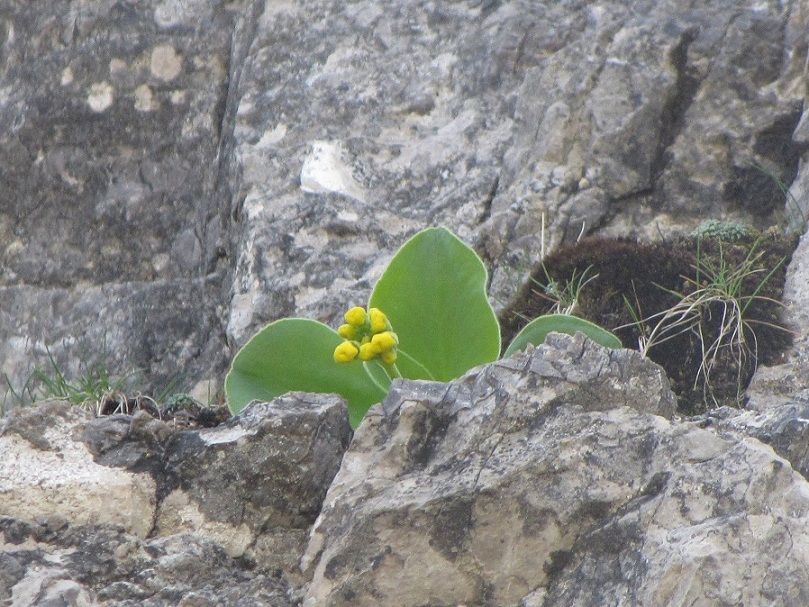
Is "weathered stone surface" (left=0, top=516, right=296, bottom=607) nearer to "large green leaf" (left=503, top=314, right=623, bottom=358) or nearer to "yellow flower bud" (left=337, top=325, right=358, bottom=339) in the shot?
"yellow flower bud" (left=337, top=325, right=358, bottom=339)

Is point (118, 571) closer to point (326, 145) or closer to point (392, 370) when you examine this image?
point (392, 370)

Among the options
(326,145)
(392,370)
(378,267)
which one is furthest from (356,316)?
(326,145)

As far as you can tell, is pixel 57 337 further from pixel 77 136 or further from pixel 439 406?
pixel 439 406

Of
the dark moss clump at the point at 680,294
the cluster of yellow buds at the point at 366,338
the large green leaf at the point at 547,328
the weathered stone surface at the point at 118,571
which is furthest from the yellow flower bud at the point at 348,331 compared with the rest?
the dark moss clump at the point at 680,294

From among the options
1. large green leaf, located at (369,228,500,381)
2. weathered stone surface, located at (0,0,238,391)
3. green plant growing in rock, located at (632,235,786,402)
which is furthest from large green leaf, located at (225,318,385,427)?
weathered stone surface, located at (0,0,238,391)

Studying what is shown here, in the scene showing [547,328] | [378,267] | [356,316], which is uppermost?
[356,316]

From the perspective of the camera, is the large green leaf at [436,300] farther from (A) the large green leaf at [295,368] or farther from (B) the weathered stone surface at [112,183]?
(B) the weathered stone surface at [112,183]

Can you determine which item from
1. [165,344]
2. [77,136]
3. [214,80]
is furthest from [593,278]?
[77,136]
